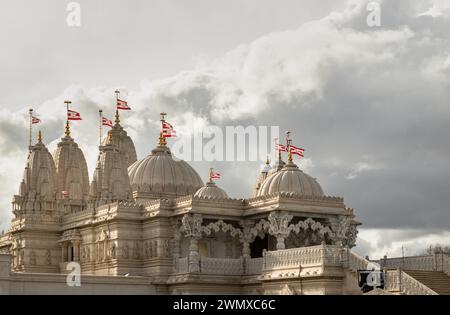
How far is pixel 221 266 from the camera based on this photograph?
67.7 meters

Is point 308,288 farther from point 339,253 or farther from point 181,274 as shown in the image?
point 181,274

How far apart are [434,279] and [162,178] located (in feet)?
87.5

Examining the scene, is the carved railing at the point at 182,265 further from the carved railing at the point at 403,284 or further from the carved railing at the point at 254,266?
the carved railing at the point at 403,284

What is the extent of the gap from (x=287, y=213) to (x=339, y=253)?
6.93 meters

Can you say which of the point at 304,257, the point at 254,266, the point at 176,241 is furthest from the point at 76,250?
the point at 304,257

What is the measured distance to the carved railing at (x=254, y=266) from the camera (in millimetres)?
66875

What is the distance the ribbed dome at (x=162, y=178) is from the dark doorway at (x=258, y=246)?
8.80 meters

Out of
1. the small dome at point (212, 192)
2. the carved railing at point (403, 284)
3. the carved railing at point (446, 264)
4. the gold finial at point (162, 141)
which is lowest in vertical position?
the carved railing at point (403, 284)

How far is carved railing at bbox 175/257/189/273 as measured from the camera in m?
67.3

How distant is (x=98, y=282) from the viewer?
66.2 m

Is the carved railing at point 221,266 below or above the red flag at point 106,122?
below

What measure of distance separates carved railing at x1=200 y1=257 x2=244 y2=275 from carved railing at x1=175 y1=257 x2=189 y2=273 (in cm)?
94

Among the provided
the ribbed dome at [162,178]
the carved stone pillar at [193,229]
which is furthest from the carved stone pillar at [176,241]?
the ribbed dome at [162,178]
